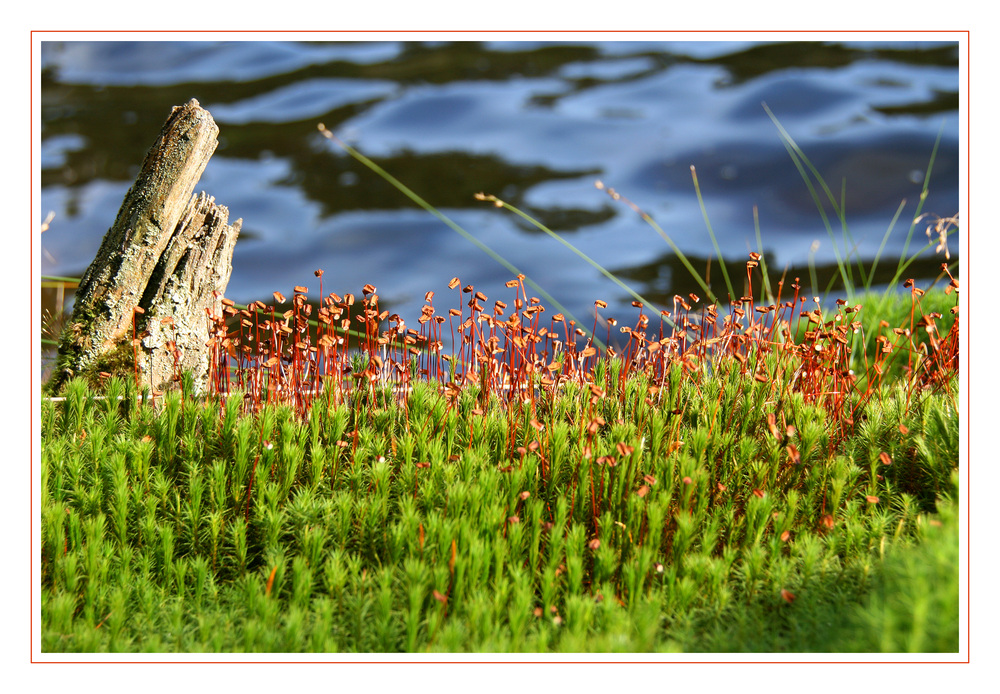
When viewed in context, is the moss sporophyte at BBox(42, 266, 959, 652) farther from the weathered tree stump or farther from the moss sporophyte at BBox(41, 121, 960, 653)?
the weathered tree stump

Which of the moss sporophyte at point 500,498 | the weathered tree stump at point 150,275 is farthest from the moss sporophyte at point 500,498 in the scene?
the weathered tree stump at point 150,275

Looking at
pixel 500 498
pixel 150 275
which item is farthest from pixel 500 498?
pixel 150 275

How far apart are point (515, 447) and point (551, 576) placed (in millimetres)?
791

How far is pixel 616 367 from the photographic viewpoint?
3496 mm

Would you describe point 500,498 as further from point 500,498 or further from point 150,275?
point 150,275

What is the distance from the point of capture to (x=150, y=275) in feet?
11.3

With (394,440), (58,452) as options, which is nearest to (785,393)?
(394,440)

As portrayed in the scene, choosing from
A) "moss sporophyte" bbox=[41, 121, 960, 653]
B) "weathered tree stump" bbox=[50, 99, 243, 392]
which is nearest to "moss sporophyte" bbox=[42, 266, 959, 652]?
"moss sporophyte" bbox=[41, 121, 960, 653]

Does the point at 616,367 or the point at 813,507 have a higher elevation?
the point at 616,367

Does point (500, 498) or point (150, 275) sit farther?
point (150, 275)

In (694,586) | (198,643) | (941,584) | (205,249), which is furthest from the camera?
(205,249)

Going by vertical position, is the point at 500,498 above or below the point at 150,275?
below

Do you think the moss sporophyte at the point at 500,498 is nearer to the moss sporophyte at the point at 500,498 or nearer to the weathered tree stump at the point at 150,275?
the moss sporophyte at the point at 500,498
